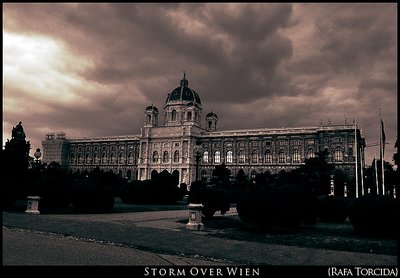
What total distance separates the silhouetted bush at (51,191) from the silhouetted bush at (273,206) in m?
11.5

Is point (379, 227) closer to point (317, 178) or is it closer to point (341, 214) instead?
point (341, 214)

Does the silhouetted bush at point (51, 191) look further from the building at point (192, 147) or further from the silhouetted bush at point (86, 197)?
the building at point (192, 147)

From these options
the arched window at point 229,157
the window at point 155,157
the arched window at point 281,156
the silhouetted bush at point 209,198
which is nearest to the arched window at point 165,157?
the window at point 155,157

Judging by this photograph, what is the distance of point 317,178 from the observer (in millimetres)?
45250

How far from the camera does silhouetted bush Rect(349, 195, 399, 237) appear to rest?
460 inches

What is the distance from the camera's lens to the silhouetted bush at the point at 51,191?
19.8 metres

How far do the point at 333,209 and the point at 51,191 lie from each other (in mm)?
15879

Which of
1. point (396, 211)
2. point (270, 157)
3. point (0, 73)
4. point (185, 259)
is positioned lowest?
point (185, 259)

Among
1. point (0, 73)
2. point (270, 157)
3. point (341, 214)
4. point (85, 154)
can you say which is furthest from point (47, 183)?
point (85, 154)

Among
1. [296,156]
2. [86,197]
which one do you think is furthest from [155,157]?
[86,197]

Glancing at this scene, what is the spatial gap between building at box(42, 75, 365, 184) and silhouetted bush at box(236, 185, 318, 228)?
53349mm

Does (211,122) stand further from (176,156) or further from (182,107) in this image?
(176,156)

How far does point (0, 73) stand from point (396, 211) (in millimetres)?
12392

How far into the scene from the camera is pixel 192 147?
7975 cm
